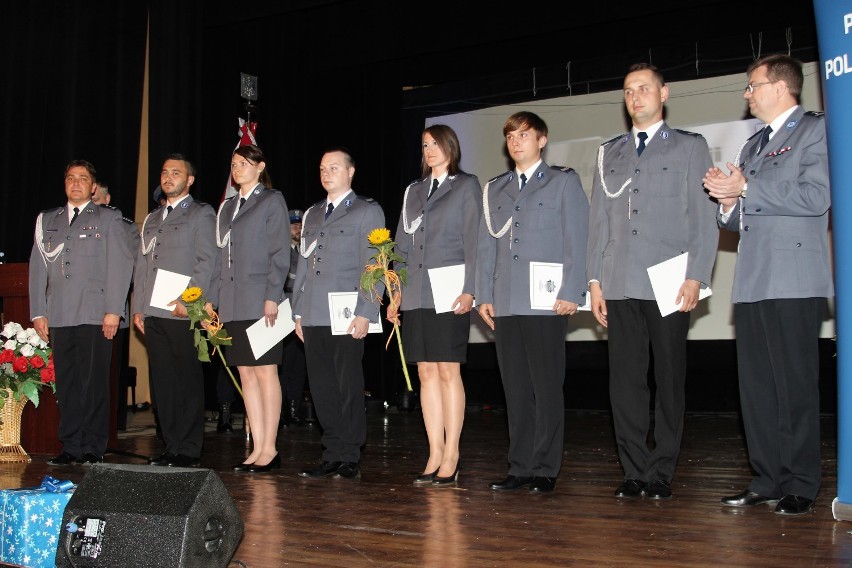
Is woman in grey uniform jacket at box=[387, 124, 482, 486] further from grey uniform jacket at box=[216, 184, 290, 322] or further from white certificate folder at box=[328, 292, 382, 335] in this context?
grey uniform jacket at box=[216, 184, 290, 322]

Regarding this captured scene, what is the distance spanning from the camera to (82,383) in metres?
5.09

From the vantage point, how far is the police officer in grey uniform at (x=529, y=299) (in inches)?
149

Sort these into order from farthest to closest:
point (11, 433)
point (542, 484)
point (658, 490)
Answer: point (11, 433) < point (542, 484) < point (658, 490)

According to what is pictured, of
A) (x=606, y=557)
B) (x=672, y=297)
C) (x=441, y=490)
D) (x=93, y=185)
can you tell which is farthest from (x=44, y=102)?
(x=606, y=557)

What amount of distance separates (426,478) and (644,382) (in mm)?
1097

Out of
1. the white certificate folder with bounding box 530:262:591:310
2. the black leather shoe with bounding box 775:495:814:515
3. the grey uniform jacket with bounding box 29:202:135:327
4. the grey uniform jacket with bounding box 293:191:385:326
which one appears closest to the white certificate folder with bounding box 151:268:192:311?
the grey uniform jacket with bounding box 29:202:135:327

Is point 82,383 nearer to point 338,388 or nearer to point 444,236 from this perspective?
point 338,388

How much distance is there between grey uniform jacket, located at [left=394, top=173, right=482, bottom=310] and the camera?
13.3 feet

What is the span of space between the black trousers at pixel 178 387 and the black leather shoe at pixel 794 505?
296 centimetres

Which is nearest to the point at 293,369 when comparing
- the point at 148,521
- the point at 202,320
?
the point at 202,320

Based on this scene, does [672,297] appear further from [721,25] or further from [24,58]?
[24,58]

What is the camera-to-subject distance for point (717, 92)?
727 centimetres

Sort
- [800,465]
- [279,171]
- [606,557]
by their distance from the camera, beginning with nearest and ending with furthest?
[606,557] → [800,465] → [279,171]

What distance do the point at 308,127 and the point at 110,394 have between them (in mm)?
4269
